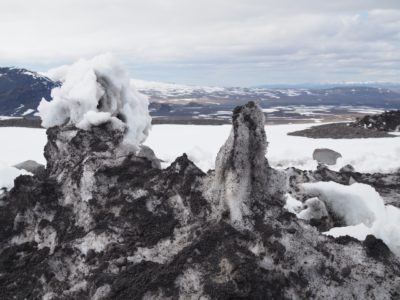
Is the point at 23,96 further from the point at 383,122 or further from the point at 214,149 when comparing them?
the point at 214,149

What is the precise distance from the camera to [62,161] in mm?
9070

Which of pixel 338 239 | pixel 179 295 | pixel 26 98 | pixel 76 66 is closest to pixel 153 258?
pixel 179 295

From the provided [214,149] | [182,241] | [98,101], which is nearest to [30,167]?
[98,101]

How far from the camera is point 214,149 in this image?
74.6ft

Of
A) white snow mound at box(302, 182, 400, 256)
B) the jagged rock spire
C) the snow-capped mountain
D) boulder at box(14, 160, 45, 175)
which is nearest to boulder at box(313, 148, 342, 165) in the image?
white snow mound at box(302, 182, 400, 256)

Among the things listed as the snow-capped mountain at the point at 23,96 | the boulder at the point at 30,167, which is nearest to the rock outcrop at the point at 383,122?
the boulder at the point at 30,167

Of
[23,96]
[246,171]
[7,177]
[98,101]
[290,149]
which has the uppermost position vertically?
[98,101]

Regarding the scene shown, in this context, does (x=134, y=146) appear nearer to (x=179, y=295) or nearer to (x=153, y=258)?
(x=153, y=258)

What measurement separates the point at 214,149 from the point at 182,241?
1661 centimetres

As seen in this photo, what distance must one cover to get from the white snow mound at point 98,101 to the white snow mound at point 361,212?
3.78 metres

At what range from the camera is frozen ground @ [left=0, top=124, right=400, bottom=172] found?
1677 centimetres

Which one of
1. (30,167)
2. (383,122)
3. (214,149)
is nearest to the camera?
(30,167)

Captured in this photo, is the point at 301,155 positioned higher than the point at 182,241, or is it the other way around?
the point at 182,241

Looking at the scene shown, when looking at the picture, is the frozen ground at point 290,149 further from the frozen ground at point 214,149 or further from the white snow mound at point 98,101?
the white snow mound at point 98,101
